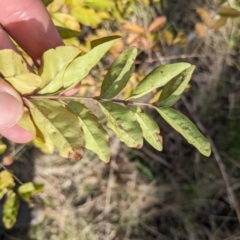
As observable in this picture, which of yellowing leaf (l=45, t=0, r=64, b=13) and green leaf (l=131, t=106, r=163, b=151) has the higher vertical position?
yellowing leaf (l=45, t=0, r=64, b=13)

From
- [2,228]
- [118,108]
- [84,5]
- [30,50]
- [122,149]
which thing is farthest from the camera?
[122,149]

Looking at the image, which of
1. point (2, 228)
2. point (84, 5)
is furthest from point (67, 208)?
point (84, 5)

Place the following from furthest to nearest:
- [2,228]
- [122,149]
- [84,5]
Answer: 1. [122,149]
2. [2,228]
3. [84,5]

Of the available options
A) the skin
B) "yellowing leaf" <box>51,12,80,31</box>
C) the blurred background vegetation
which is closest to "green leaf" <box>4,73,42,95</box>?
the skin

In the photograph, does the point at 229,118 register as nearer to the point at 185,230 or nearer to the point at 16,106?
the point at 185,230

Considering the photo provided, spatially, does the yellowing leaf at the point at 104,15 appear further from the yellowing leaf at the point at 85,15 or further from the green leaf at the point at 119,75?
the green leaf at the point at 119,75

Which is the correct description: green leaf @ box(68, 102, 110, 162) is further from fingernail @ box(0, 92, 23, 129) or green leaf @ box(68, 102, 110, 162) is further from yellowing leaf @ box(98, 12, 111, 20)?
yellowing leaf @ box(98, 12, 111, 20)

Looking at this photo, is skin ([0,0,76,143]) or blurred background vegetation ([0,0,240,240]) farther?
blurred background vegetation ([0,0,240,240])
